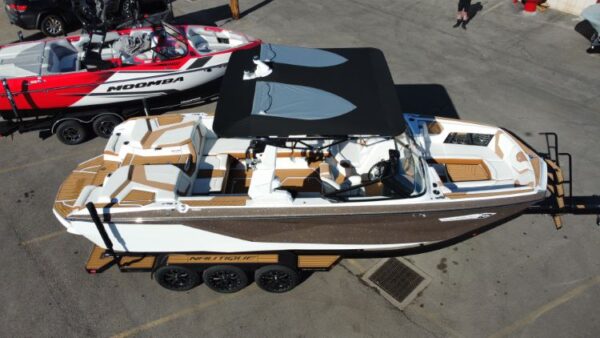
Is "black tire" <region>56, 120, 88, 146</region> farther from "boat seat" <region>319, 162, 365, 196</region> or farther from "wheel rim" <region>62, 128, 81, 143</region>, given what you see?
"boat seat" <region>319, 162, 365, 196</region>

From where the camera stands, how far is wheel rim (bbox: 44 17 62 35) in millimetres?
13164

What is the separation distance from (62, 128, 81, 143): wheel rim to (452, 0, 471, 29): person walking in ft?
35.7

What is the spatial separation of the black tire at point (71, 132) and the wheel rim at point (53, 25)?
235 inches

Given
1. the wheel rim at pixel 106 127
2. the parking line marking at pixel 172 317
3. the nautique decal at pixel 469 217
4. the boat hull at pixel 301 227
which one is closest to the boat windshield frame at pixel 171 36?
the wheel rim at pixel 106 127

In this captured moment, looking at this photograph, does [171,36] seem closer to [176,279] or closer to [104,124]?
[104,124]

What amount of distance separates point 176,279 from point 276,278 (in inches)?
57.7

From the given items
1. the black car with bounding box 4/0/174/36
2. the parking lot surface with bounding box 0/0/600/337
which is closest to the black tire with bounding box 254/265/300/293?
the parking lot surface with bounding box 0/0/600/337

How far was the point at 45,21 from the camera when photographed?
42.9ft

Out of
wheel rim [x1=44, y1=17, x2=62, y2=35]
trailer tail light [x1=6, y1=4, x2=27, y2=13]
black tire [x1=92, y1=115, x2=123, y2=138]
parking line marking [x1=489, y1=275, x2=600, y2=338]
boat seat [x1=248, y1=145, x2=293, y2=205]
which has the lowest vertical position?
parking line marking [x1=489, y1=275, x2=600, y2=338]

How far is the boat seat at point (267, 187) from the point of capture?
567 centimetres

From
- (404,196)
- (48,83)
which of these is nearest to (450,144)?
(404,196)

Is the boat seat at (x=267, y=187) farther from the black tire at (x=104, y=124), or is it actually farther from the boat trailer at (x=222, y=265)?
the black tire at (x=104, y=124)

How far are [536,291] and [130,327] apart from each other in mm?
5818

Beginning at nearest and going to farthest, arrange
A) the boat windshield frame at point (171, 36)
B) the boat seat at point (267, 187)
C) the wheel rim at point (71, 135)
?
the boat seat at point (267, 187) < the wheel rim at point (71, 135) < the boat windshield frame at point (171, 36)
